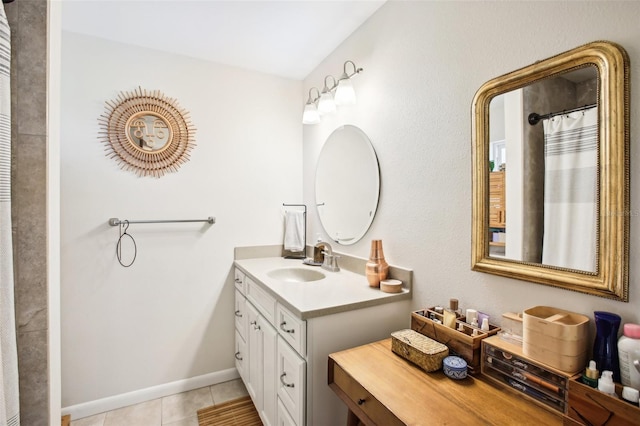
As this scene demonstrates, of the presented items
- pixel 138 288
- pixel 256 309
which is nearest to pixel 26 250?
pixel 256 309

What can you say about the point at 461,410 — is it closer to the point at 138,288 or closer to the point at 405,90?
the point at 405,90

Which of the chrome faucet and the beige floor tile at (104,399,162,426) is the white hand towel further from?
the beige floor tile at (104,399,162,426)

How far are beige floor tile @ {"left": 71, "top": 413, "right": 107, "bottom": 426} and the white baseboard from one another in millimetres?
21

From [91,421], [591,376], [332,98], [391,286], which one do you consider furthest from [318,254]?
[91,421]

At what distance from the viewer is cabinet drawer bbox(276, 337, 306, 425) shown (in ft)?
4.11

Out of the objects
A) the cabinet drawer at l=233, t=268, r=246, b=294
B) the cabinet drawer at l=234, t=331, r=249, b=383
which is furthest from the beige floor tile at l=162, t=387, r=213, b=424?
the cabinet drawer at l=233, t=268, r=246, b=294

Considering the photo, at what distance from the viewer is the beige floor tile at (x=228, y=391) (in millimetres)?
2141

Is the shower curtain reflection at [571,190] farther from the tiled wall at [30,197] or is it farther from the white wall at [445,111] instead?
the tiled wall at [30,197]

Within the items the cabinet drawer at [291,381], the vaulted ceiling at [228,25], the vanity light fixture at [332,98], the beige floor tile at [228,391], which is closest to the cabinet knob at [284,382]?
the cabinet drawer at [291,381]

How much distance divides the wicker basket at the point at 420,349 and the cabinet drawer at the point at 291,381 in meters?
0.40

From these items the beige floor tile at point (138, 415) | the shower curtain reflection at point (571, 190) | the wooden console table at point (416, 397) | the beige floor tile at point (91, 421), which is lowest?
the beige floor tile at point (91, 421)

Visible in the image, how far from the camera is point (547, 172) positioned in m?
0.99

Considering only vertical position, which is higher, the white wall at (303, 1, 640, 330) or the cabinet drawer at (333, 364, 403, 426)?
the white wall at (303, 1, 640, 330)

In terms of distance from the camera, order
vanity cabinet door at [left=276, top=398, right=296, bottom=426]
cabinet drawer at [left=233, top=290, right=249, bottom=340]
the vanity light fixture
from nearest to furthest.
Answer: vanity cabinet door at [left=276, top=398, right=296, bottom=426] → the vanity light fixture → cabinet drawer at [left=233, top=290, right=249, bottom=340]
